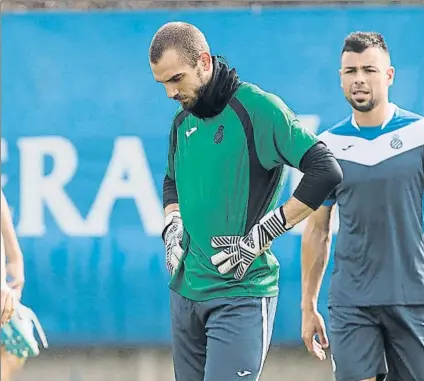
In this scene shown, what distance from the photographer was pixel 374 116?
204 inches

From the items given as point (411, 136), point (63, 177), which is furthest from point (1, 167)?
point (411, 136)

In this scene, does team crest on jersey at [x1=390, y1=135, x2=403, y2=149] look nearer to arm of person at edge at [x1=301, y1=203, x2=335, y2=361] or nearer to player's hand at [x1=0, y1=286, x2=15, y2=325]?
arm of person at edge at [x1=301, y1=203, x2=335, y2=361]

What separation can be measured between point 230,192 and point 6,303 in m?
0.89

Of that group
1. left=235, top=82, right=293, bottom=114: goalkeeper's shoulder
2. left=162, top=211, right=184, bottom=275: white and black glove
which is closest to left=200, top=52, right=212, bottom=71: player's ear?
left=235, top=82, right=293, bottom=114: goalkeeper's shoulder

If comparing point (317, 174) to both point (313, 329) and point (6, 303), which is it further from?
point (313, 329)

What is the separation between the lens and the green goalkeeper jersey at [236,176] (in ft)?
Result: 13.5

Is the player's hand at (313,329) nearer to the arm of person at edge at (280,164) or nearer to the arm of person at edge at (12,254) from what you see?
the arm of person at edge at (280,164)

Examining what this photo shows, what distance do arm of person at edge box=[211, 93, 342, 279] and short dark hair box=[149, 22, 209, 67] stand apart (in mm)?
251

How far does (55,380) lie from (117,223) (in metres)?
0.95

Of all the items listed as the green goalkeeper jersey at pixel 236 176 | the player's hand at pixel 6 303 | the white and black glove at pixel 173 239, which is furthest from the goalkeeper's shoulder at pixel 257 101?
the player's hand at pixel 6 303

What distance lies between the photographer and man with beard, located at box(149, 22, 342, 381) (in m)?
4.10

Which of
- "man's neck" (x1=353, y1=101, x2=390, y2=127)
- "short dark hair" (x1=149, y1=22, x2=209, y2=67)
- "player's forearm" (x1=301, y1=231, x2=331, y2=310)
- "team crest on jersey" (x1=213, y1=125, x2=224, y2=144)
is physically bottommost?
"player's forearm" (x1=301, y1=231, x2=331, y2=310)

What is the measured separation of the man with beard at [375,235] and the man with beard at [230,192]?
824 mm

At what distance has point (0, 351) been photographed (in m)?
4.61
